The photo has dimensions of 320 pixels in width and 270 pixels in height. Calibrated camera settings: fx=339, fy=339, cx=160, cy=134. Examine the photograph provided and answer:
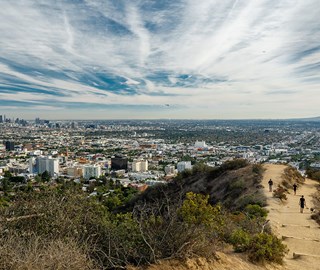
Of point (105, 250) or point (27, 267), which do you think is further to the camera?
point (105, 250)

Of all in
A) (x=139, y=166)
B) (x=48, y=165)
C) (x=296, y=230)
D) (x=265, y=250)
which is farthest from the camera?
(x=139, y=166)

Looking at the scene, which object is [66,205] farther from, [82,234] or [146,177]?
[146,177]

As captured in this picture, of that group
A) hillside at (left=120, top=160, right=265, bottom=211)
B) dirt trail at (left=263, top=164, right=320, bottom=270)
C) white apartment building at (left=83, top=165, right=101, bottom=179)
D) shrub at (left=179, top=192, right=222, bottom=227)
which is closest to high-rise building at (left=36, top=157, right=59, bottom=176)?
white apartment building at (left=83, top=165, right=101, bottom=179)

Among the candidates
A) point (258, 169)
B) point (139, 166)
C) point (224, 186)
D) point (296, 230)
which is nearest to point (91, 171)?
point (139, 166)

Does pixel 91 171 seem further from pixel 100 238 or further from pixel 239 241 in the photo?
pixel 100 238

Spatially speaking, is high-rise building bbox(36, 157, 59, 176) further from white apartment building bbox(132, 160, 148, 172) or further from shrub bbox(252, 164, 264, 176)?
shrub bbox(252, 164, 264, 176)

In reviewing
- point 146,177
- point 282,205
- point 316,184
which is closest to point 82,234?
point 282,205
